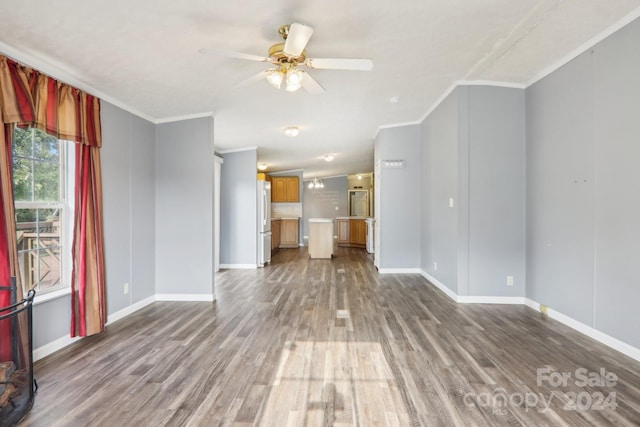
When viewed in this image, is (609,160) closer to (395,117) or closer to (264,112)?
(395,117)

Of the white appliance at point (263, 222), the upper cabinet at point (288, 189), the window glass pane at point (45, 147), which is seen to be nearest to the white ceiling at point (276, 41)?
the window glass pane at point (45, 147)

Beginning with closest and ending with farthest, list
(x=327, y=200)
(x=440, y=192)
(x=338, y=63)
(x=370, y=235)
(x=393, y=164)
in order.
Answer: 1. (x=338, y=63)
2. (x=440, y=192)
3. (x=393, y=164)
4. (x=370, y=235)
5. (x=327, y=200)

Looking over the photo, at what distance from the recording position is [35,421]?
1.80 metres

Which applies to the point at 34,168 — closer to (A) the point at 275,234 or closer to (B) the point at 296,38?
(B) the point at 296,38

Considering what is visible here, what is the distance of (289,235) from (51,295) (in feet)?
25.2

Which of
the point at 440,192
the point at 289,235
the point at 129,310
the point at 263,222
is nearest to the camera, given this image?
the point at 129,310

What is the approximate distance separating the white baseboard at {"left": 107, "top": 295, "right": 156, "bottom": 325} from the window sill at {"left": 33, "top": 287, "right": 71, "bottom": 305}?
64 cm

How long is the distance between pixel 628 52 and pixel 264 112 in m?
3.78

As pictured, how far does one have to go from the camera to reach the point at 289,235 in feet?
33.7

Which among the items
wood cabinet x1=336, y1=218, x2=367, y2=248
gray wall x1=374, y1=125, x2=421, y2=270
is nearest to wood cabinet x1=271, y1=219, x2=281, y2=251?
wood cabinet x1=336, y1=218, x2=367, y2=248

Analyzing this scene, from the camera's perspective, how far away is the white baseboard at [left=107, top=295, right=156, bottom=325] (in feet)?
11.2

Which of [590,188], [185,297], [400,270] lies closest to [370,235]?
[400,270]

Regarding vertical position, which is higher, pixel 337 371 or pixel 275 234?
pixel 275 234

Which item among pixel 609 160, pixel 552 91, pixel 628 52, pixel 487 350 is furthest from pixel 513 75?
pixel 487 350
